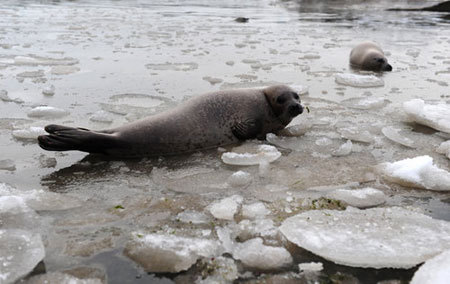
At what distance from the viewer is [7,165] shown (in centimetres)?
252

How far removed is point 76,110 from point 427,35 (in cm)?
815

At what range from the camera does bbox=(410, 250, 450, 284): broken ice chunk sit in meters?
1.42

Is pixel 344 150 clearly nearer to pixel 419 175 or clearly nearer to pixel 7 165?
pixel 419 175

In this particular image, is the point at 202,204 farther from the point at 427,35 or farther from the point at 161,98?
the point at 427,35

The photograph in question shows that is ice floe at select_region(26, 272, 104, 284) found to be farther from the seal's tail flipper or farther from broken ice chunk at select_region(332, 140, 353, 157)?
broken ice chunk at select_region(332, 140, 353, 157)

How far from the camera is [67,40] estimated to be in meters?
7.60

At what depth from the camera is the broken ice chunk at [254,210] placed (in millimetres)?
2020

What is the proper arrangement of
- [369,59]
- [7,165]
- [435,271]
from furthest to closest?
[369,59], [7,165], [435,271]

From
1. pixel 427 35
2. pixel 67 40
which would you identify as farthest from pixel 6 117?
pixel 427 35

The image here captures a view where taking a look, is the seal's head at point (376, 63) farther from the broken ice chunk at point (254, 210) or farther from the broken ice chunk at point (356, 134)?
the broken ice chunk at point (254, 210)

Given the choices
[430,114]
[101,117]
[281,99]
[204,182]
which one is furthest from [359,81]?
[204,182]

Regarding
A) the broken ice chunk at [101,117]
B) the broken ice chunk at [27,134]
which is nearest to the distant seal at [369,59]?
the broken ice chunk at [101,117]

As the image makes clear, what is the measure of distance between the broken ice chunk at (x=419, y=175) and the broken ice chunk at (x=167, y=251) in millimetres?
1174

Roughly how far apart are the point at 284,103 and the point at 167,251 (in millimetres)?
1922
